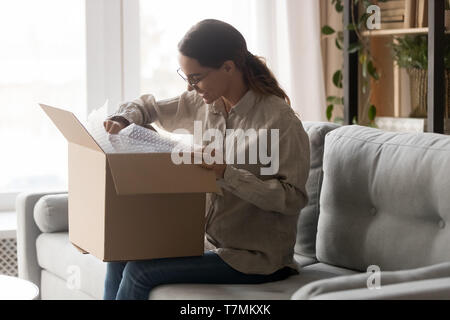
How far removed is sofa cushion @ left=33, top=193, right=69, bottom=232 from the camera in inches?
107

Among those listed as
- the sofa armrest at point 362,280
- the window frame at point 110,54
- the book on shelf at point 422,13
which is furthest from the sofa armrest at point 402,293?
the window frame at point 110,54

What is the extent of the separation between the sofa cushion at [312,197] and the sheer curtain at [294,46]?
1348mm

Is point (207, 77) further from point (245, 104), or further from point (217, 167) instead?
point (217, 167)

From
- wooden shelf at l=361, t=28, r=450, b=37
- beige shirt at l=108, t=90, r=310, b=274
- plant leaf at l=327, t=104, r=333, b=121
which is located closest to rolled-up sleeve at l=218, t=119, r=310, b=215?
beige shirt at l=108, t=90, r=310, b=274

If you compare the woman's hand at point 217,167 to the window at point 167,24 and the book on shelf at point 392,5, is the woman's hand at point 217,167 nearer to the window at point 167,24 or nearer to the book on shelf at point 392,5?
the book on shelf at point 392,5

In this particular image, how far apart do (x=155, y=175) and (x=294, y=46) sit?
6.75 ft

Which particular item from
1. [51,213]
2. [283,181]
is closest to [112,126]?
[283,181]

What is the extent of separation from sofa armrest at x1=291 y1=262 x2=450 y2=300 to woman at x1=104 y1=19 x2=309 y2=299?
43 cm

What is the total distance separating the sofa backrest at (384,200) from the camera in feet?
6.36

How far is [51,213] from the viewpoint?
2717 mm

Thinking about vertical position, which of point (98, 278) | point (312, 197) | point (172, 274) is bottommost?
point (98, 278)

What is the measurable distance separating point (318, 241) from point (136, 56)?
1.74m

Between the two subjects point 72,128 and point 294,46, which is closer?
point 72,128
